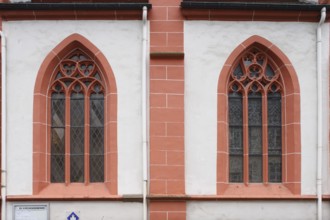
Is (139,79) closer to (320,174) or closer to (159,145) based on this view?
(159,145)

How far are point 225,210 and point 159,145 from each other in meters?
1.85

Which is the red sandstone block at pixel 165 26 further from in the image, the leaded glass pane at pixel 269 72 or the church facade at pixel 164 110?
the leaded glass pane at pixel 269 72

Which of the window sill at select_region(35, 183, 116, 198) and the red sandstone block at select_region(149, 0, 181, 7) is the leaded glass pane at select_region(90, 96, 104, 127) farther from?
the red sandstone block at select_region(149, 0, 181, 7)

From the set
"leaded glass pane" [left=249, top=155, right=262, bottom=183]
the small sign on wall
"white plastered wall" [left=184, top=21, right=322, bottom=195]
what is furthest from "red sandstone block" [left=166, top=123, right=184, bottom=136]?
the small sign on wall

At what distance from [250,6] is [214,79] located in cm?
166

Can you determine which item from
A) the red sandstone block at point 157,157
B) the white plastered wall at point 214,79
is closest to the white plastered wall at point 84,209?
the red sandstone block at point 157,157

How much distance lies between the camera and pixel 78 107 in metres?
10.7

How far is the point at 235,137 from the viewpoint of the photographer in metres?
10.7

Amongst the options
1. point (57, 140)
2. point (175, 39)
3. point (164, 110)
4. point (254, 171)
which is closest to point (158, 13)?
point (175, 39)

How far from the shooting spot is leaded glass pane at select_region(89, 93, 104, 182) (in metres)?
10.6

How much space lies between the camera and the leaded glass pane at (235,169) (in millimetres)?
10625

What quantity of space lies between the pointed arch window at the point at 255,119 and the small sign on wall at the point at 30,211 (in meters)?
3.85

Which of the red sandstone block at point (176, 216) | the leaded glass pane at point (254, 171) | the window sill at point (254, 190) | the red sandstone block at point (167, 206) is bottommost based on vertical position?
the red sandstone block at point (176, 216)

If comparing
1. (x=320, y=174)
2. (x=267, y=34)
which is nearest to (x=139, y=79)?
(x=267, y=34)
